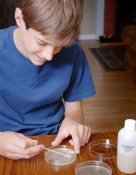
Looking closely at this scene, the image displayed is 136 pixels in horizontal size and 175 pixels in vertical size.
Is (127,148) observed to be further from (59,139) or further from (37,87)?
(37,87)

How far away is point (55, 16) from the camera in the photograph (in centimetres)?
86

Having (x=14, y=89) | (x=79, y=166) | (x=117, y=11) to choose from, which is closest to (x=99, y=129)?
(x=14, y=89)

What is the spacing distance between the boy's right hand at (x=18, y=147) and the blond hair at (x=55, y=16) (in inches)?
11.4

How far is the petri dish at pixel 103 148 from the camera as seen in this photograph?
0.92 m

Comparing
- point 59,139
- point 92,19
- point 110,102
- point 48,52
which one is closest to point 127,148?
point 59,139

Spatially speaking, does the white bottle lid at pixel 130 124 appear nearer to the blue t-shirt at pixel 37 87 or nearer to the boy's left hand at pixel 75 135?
the boy's left hand at pixel 75 135

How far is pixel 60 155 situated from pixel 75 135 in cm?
8

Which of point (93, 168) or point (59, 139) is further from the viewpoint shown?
point (59, 139)

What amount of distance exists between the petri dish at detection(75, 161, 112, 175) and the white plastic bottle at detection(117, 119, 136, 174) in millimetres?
36

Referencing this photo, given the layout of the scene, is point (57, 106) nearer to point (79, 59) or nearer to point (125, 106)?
point (79, 59)

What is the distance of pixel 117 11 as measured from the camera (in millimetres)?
5590

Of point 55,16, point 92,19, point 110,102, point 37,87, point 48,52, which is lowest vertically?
point 110,102

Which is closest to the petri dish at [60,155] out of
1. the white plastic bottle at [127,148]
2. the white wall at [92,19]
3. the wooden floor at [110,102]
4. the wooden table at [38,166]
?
the wooden table at [38,166]

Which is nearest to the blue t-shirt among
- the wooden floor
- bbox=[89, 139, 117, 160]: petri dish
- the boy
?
the boy
